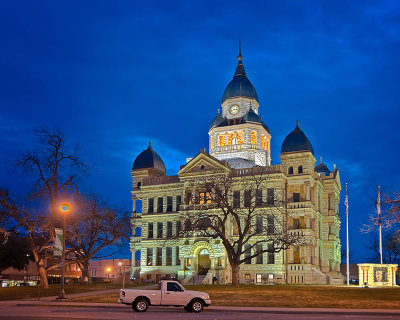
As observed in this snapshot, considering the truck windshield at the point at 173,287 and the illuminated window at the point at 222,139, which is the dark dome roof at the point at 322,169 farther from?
the truck windshield at the point at 173,287

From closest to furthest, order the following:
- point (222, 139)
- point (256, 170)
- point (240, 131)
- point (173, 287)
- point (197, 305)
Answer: point (197, 305) < point (173, 287) < point (256, 170) < point (240, 131) < point (222, 139)

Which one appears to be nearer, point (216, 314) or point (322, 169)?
point (216, 314)

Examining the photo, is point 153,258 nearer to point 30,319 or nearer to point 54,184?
point 54,184

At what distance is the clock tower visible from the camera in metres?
79.9

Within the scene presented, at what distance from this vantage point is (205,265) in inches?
2840

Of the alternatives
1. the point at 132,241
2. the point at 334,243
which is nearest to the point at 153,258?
the point at 132,241

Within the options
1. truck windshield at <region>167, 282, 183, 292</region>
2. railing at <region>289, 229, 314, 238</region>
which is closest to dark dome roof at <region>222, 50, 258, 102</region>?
railing at <region>289, 229, 314, 238</region>

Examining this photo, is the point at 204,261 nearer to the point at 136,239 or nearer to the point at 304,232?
the point at 304,232

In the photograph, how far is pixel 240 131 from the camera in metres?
81.4

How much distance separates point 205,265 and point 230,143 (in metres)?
19.9

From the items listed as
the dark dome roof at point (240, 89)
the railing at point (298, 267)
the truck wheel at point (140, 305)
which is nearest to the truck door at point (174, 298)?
the truck wheel at point (140, 305)

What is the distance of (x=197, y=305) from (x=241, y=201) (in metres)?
36.3

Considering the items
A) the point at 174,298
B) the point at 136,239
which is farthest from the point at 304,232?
the point at 174,298

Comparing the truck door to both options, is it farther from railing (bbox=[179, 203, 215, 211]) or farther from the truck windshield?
railing (bbox=[179, 203, 215, 211])
